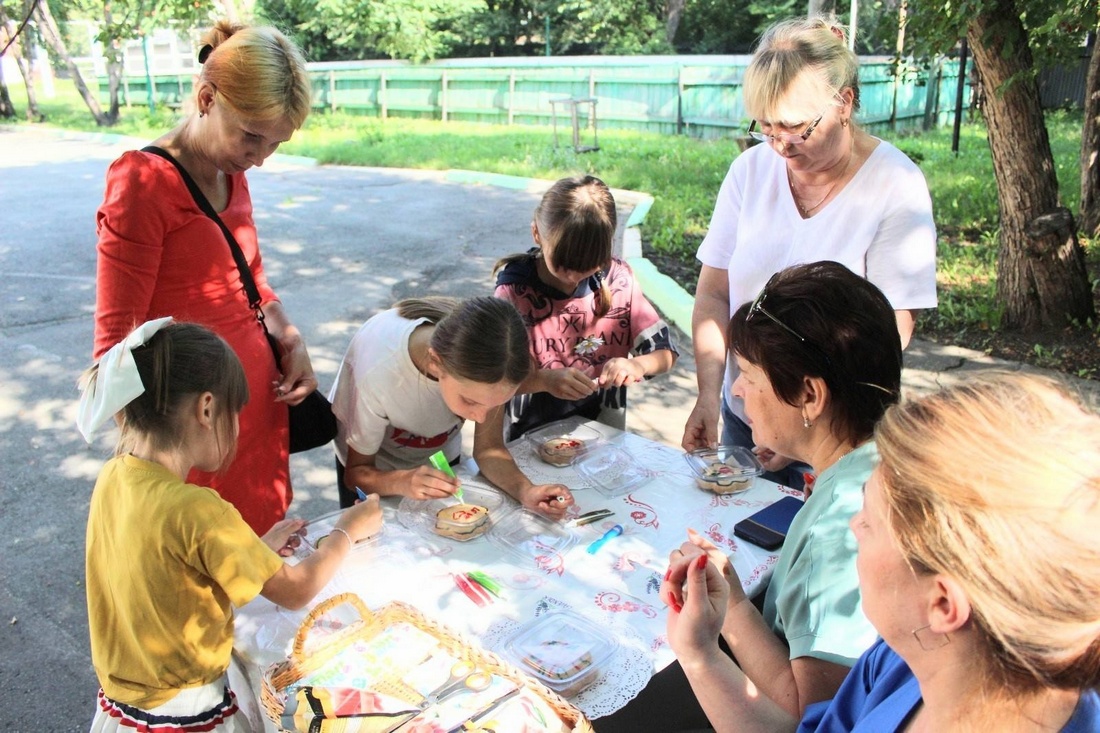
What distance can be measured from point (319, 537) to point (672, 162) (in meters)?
11.6

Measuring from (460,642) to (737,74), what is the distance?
17.8m

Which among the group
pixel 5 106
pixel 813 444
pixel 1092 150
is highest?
pixel 5 106

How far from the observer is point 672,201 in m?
9.59

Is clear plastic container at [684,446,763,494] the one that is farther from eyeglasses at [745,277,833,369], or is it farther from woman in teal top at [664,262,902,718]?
eyeglasses at [745,277,833,369]

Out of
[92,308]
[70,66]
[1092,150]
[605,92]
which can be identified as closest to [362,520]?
[92,308]

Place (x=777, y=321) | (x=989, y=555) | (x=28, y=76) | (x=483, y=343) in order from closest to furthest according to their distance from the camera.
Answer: (x=989, y=555) < (x=777, y=321) < (x=483, y=343) < (x=28, y=76)

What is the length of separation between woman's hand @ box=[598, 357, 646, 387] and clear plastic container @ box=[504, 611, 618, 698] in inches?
40.0

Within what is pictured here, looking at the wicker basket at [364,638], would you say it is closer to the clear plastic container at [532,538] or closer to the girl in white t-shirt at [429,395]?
the clear plastic container at [532,538]

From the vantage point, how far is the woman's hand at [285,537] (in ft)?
6.46

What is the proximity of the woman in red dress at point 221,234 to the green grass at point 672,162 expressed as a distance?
16.1 ft

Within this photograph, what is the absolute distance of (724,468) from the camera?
231 centimetres

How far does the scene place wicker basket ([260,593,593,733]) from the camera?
139 centimetres

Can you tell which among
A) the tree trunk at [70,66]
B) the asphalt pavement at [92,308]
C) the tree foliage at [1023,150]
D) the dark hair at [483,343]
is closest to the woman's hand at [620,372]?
the dark hair at [483,343]

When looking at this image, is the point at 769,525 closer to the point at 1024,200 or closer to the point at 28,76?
the point at 1024,200
